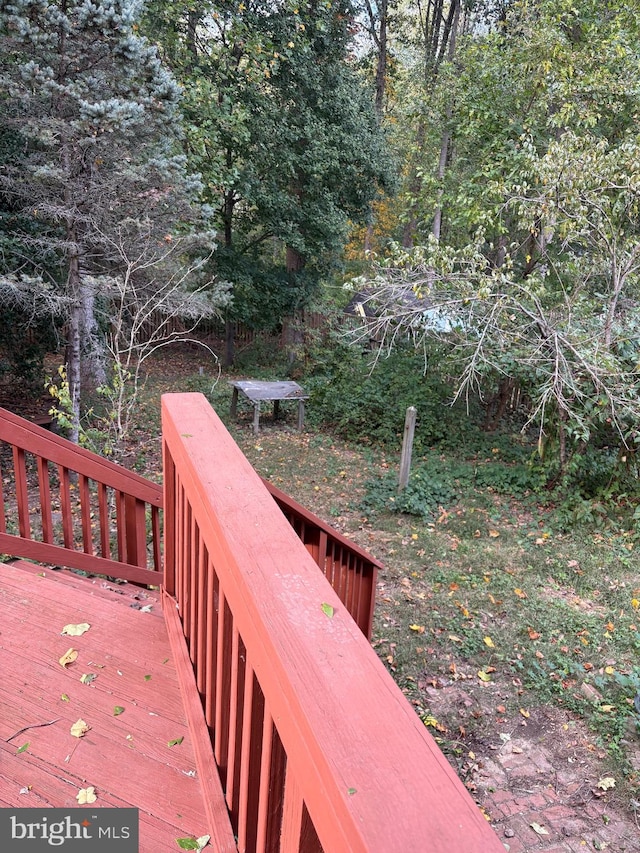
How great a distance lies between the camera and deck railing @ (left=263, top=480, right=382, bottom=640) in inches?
94.9

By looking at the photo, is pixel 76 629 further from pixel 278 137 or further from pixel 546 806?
pixel 278 137

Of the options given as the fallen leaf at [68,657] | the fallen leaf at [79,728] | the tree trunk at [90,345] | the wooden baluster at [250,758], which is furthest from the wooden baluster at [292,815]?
the tree trunk at [90,345]

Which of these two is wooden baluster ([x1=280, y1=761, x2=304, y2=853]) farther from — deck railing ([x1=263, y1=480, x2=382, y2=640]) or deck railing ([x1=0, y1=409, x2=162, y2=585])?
deck railing ([x1=0, y1=409, x2=162, y2=585])

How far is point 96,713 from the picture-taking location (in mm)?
1520

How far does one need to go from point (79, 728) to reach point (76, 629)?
1.51 ft

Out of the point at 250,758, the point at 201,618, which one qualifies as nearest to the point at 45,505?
the point at 201,618

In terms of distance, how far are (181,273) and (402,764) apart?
793 cm

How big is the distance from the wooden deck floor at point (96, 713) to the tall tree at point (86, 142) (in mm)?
4228

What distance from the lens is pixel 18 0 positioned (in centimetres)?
488

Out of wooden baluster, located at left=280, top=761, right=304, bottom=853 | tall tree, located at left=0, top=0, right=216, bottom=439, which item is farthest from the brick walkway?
tall tree, located at left=0, top=0, right=216, bottom=439

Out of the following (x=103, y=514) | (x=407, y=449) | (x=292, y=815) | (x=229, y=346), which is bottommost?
(x=407, y=449)

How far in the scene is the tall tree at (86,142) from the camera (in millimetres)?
5188

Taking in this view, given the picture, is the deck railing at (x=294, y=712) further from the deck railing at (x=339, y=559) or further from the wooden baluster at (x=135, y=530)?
the wooden baluster at (x=135, y=530)

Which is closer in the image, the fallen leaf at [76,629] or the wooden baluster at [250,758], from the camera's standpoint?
the wooden baluster at [250,758]
